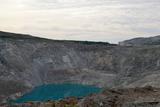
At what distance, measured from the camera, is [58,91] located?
75000 millimetres

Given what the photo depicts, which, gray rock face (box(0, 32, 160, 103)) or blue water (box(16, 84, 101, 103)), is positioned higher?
gray rock face (box(0, 32, 160, 103))

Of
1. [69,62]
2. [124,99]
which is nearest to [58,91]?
[69,62]

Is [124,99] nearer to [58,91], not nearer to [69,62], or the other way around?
[58,91]

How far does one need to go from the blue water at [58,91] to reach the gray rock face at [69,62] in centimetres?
202

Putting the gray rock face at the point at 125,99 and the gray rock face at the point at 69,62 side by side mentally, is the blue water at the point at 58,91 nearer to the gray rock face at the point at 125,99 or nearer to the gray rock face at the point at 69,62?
the gray rock face at the point at 69,62

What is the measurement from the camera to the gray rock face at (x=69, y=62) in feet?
257

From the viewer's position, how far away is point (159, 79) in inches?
2288

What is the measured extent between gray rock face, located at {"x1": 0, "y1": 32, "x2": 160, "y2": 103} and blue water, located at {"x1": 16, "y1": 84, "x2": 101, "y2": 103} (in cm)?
202

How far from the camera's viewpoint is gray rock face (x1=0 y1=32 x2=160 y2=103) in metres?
78.3

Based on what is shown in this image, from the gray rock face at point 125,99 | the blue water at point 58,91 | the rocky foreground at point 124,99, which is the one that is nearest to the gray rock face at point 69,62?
the blue water at point 58,91

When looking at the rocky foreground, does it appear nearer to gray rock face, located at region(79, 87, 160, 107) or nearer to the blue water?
gray rock face, located at region(79, 87, 160, 107)

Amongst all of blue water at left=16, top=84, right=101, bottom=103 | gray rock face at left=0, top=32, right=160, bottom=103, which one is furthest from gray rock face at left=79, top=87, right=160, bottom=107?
gray rock face at left=0, top=32, right=160, bottom=103

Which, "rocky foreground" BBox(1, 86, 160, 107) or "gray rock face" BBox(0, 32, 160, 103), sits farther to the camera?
"gray rock face" BBox(0, 32, 160, 103)

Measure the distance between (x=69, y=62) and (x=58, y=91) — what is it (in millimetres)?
16868
